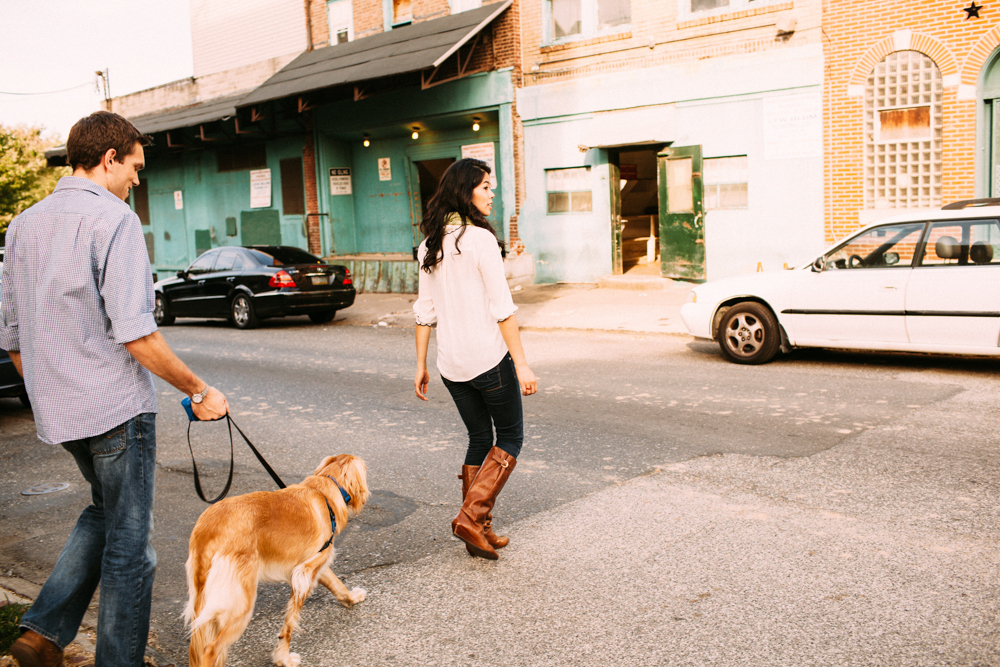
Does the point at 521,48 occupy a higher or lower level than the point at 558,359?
higher

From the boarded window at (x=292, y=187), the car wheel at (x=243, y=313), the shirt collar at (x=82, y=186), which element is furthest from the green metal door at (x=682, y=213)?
the shirt collar at (x=82, y=186)

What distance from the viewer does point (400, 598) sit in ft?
12.8

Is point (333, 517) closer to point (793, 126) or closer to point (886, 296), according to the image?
point (886, 296)

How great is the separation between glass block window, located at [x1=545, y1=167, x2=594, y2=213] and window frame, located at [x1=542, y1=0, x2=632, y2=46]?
2.79 meters

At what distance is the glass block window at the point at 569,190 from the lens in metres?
18.1

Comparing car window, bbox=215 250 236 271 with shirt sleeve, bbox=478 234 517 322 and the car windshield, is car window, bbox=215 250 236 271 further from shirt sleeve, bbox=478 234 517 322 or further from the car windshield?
shirt sleeve, bbox=478 234 517 322

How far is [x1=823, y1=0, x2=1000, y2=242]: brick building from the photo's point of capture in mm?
13148

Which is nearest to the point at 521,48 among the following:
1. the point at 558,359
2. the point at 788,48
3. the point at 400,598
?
the point at 788,48

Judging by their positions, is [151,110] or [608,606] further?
[151,110]

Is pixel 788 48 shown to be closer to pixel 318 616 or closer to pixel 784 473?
pixel 784 473

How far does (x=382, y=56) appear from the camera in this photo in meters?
19.1

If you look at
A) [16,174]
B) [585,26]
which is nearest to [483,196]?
[585,26]

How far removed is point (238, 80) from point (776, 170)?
18270 millimetres

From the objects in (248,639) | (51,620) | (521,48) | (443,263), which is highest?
(521,48)
